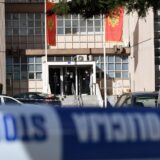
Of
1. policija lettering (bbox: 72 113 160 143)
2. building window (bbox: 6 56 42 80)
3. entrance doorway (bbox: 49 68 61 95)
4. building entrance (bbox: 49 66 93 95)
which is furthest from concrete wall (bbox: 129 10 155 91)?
policija lettering (bbox: 72 113 160 143)

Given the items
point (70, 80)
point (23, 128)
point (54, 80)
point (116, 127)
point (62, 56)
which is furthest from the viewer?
point (70, 80)

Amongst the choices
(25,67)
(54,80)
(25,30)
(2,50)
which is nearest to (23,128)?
(2,50)

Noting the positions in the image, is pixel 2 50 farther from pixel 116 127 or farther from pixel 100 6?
pixel 116 127

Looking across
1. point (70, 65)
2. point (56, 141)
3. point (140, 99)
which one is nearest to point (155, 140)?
point (56, 141)

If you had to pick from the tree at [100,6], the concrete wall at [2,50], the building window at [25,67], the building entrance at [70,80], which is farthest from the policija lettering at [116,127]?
the building window at [25,67]

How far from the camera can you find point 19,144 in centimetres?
257

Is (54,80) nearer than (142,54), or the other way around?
(142,54)

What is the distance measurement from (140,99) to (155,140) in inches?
492

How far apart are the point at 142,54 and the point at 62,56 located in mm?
11045

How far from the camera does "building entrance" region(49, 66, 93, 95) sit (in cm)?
5916

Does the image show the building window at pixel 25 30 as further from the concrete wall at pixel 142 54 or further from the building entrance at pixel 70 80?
the concrete wall at pixel 142 54

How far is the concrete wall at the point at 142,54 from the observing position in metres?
46.1

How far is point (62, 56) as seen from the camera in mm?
59719

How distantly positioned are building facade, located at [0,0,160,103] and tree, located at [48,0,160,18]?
43561 millimetres
